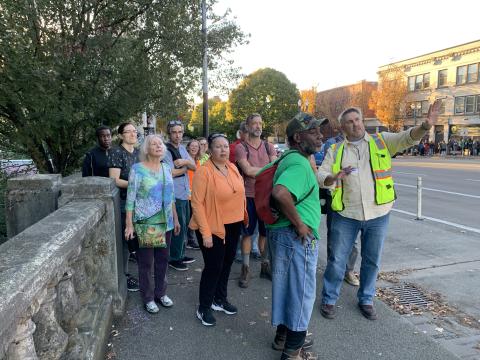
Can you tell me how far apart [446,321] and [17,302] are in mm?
3795

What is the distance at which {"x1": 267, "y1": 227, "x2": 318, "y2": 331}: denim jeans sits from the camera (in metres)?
3.02

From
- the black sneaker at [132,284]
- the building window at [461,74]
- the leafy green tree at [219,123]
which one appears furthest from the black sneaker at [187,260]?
the building window at [461,74]

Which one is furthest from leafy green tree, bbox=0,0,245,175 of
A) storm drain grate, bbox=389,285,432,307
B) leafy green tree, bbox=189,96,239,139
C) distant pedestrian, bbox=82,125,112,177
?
leafy green tree, bbox=189,96,239,139

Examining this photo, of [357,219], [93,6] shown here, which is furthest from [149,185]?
[93,6]

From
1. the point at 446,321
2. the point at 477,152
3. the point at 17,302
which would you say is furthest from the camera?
the point at 477,152

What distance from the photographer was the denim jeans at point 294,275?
119 inches

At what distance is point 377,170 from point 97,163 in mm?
3142

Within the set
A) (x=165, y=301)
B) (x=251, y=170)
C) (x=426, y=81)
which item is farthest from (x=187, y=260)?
(x=426, y=81)

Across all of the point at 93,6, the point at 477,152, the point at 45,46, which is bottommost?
the point at 477,152

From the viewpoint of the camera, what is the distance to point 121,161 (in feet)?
14.7

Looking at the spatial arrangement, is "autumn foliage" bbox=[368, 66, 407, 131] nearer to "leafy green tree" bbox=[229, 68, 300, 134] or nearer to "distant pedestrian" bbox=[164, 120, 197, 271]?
"leafy green tree" bbox=[229, 68, 300, 134]

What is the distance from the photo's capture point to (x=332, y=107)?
48.1m

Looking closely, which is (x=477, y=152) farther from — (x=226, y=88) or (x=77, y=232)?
(x=77, y=232)

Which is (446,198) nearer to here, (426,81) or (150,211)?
(150,211)
